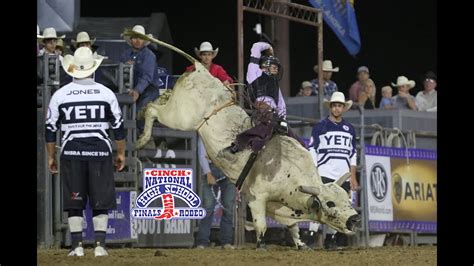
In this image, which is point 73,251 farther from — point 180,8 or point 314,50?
point 314,50

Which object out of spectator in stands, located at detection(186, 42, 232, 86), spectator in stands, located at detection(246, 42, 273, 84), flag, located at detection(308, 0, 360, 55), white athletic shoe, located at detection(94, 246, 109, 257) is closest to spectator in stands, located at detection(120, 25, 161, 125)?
spectator in stands, located at detection(186, 42, 232, 86)

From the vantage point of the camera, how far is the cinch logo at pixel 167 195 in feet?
43.6

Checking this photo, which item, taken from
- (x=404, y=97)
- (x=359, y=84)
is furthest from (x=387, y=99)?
(x=359, y=84)

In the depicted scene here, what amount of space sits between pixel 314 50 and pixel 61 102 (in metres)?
12.0

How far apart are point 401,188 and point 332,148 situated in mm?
3856

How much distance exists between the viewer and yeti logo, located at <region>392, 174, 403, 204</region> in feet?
55.4

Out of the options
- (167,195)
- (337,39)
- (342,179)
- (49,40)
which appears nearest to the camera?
(342,179)

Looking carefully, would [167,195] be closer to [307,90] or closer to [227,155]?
[227,155]

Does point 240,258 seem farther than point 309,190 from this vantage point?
No

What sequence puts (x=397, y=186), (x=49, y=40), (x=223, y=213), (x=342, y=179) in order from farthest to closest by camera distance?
(x=397, y=186)
(x=223, y=213)
(x=49, y=40)
(x=342, y=179)

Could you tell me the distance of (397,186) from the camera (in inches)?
667

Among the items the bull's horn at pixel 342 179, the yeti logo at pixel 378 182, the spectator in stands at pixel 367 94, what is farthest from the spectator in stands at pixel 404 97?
the bull's horn at pixel 342 179

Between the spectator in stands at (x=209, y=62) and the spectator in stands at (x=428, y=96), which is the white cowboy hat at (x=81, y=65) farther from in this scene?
the spectator in stands at (x=428, y=96)
